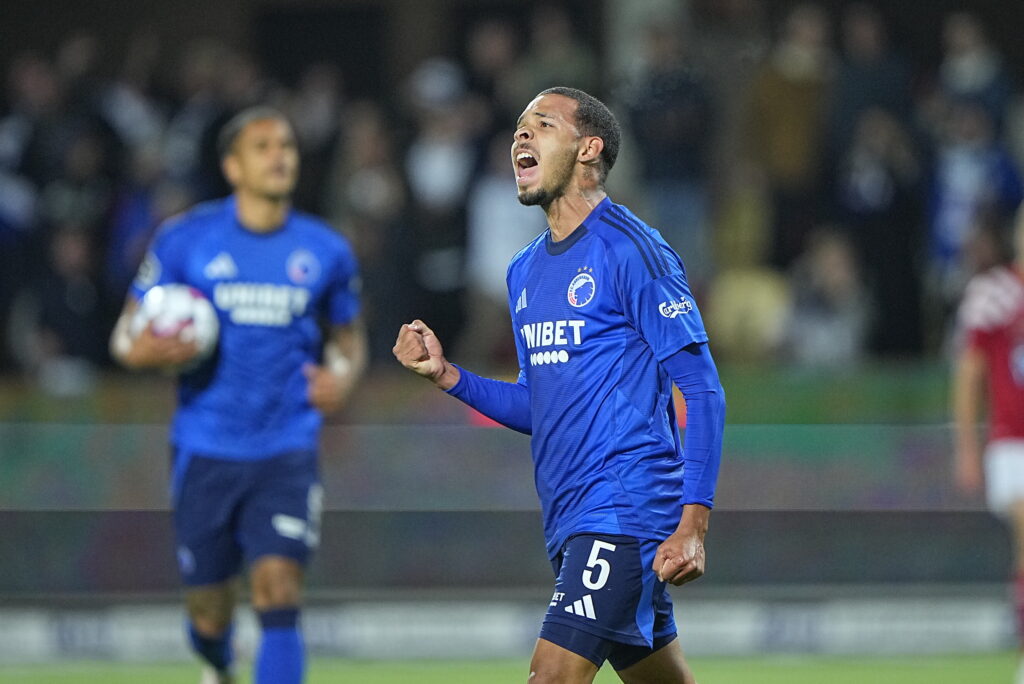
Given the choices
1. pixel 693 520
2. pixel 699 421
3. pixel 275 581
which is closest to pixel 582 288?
pixel 699 421

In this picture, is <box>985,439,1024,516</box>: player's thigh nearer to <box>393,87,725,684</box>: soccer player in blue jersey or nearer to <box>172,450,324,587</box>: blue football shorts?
<box>172,450,324,587</box>: blue football shorts

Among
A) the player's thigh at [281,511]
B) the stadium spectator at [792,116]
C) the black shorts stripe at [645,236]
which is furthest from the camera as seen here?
the stadium spectator at [792,116]

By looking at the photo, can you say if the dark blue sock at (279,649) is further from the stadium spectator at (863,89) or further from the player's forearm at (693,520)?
the stadium spectator at (863,89)

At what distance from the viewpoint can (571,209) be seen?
4965mm

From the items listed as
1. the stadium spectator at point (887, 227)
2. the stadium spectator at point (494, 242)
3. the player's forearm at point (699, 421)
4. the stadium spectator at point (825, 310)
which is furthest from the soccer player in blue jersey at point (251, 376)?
the stadium spectator at point (887, 227)

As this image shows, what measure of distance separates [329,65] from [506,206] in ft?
14.0

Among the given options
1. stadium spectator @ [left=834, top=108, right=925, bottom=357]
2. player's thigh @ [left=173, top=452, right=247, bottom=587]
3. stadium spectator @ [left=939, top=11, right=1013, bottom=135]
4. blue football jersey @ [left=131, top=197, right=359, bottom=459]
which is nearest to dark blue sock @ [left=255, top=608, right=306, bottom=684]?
player's thigh @ [left=173, top=452, right=247, bottom=587]

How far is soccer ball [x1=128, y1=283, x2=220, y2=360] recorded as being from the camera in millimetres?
6633

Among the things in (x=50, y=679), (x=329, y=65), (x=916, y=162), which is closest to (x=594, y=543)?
(x=50, y=679)

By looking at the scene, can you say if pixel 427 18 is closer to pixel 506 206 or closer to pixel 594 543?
pixel 506 206

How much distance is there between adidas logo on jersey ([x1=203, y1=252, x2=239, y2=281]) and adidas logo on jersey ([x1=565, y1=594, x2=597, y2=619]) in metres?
2.71

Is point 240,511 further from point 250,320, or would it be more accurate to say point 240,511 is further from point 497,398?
point 497,398

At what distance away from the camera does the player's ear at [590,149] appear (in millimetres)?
4906

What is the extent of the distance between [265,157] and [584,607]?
2907mm
